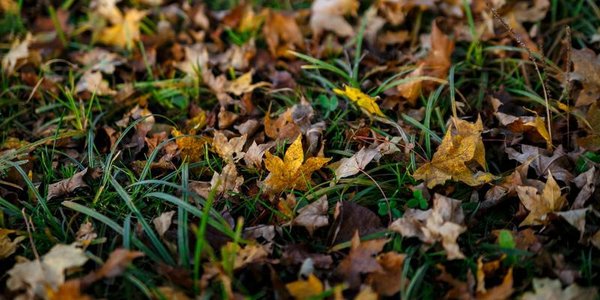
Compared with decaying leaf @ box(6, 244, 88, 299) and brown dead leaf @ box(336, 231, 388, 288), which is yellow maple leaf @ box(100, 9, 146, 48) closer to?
decaying leaf @ box(6, 244, 88, 299)

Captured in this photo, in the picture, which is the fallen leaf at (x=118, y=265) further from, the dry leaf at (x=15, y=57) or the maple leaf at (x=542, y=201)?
the dry leaf at (x=15, y=57)

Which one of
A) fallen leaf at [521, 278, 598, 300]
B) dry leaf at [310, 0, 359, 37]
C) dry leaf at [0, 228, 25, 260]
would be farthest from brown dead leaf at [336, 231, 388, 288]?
dry leaf at [310, 0, 359, 37]

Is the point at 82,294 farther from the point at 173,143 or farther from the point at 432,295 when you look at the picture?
the point at 432,295

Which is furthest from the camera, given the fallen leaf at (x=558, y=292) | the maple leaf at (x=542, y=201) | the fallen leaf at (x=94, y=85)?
the fallen leaf at (x=94, y=85)

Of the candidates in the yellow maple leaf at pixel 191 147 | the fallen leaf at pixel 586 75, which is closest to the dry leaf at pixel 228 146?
the yellow maple leaf at pixel 191 147

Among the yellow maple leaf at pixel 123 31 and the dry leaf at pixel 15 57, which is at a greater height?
the yellow maple leaf at pixel 123 31

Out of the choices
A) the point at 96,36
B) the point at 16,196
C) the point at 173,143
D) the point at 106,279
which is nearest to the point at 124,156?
the point at 173,143
